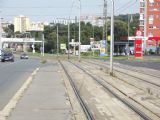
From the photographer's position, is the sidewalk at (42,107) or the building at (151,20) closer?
the sidewalk at (42,107)

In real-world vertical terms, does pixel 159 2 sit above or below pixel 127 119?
above

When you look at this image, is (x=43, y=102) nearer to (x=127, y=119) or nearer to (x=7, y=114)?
(x=7, y=114)

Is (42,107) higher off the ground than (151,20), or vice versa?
(151,20)

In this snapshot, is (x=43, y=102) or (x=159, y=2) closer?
(x=43, y=102)

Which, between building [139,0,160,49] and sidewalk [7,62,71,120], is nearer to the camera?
sidewalk [7,62,71,120]

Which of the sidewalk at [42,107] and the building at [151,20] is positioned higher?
the building at [151,20]

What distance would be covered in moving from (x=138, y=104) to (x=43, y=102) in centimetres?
336

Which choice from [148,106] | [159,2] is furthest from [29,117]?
[159,2]

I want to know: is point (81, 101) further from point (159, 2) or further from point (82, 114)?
point (159, 2)

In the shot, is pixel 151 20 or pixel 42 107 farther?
pixel 151 20

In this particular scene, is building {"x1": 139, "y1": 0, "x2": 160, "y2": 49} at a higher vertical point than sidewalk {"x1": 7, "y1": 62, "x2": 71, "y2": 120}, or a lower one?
higher

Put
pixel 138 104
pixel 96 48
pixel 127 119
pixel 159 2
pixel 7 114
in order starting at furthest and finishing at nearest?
1. pixel 159 2
2. pixel 96 48
3. pixel 138 104
4. pixel 7 114
5. pixel 127 119

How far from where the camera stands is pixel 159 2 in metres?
170

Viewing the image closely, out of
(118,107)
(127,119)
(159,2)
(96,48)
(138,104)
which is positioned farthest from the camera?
(159,2)
